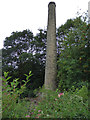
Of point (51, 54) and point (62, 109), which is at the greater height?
point (51, 54)

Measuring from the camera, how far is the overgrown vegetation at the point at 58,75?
A: 2.23 metres

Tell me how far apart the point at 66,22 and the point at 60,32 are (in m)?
0.96

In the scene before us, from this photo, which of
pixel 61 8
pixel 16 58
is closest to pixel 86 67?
pixel 61 8

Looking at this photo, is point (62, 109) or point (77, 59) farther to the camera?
point (77, 59)

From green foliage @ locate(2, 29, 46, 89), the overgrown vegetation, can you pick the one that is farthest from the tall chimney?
green foliage @ locate(2, 29, 46, 89)

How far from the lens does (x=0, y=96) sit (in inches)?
90.6

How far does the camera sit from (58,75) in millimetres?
4922

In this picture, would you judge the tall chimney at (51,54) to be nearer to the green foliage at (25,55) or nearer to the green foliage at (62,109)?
the green foliage at (62,109)

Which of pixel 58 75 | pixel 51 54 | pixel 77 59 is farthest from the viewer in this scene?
pixel 51 54

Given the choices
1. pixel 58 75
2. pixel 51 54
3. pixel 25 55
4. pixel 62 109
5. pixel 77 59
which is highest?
pixel 25 55

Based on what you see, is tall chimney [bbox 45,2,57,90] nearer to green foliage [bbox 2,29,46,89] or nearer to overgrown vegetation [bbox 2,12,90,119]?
overgrown vegetation [bbox 2,12,90,119]

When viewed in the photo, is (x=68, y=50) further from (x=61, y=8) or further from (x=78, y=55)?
(x=61, y=8)

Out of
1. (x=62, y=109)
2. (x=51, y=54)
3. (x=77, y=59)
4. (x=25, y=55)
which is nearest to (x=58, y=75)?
(x=51, y=54)

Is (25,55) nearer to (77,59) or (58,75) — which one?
(58,75)
